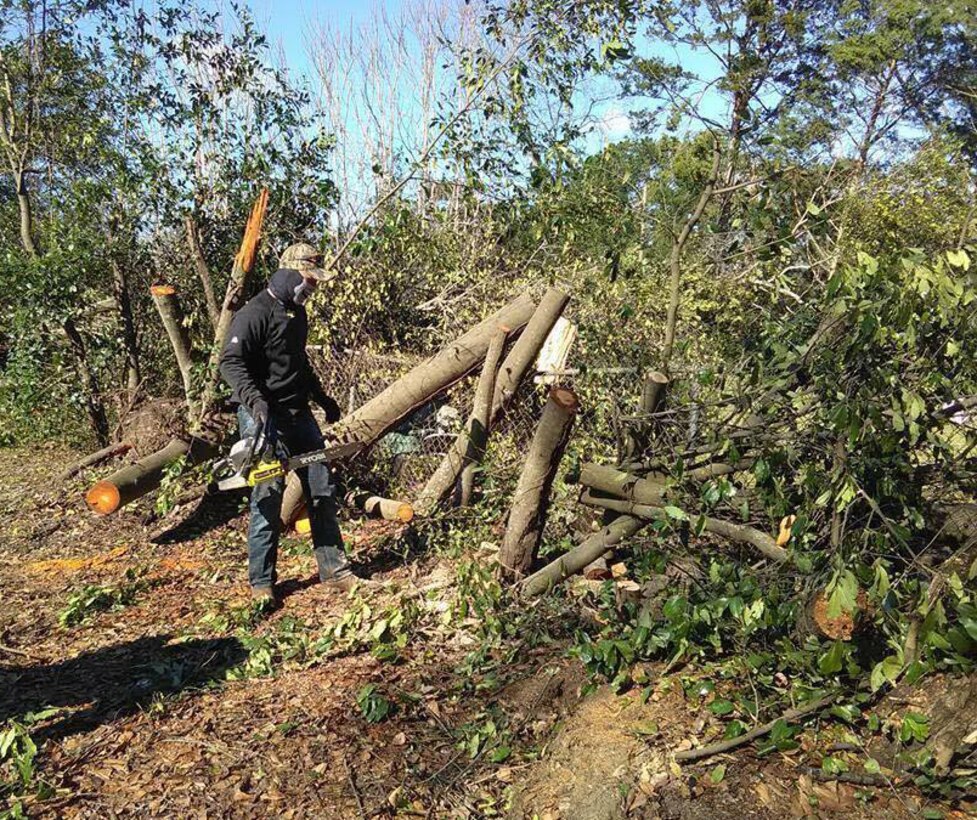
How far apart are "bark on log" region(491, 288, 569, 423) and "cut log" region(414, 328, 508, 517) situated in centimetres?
9

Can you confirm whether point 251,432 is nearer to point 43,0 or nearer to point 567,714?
point 567,714

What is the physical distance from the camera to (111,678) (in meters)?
3.78

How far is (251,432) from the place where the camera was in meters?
4.48

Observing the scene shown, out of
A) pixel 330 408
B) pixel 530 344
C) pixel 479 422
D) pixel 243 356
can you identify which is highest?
pixel 243 356

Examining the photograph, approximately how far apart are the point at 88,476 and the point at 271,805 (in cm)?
509

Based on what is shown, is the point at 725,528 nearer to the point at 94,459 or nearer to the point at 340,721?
the point at 340,721

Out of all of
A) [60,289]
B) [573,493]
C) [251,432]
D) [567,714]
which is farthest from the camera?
[60,289]

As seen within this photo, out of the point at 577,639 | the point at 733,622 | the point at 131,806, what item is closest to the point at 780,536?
the point at 733,622

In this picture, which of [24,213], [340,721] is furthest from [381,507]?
[24,213]

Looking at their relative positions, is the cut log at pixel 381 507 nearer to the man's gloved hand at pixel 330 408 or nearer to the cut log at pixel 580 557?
the man's gloved hand at pixel 330 408

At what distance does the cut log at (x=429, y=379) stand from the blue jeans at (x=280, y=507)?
1031 mm

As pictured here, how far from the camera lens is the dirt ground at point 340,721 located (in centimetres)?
274

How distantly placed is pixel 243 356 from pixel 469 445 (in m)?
1.90

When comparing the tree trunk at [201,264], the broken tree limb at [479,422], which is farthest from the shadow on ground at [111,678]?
the tree trunk at [201,264]
